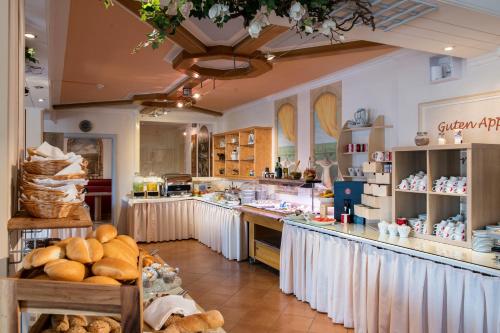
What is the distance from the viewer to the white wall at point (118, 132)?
7190 mm

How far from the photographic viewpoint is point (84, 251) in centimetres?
99

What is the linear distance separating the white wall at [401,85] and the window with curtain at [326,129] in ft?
0.61

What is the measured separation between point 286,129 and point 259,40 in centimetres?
247

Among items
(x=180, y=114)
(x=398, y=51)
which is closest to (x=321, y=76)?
(x=398, y=51)

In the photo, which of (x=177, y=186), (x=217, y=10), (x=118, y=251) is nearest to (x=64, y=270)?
(x=118, y=251)

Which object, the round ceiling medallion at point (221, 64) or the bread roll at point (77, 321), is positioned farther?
the round ceiling medallion at point (221, 64)

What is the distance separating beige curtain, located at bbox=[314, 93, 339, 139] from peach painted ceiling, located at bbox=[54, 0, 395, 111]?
1.08 feet

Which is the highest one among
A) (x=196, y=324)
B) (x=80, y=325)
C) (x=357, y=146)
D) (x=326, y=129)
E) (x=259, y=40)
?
(x=259, y=40)

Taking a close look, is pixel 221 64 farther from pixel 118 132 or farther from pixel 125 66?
pixel 118 132

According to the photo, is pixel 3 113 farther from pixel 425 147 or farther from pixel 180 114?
pixel 180 114

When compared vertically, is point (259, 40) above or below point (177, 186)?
above

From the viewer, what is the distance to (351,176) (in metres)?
4.27

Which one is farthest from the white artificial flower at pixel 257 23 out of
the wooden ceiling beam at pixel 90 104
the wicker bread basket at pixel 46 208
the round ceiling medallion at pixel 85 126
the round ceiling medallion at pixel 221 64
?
the round ceiling medallion at pixel 85 126

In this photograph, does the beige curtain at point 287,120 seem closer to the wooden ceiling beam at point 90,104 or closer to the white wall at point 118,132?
the wooden ceiling beam at point 90,104
